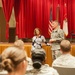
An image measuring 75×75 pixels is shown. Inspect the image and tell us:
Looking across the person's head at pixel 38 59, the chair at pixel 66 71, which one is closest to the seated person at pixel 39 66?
the person's head at pixel 38 59

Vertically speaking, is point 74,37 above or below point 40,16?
below

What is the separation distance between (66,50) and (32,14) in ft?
21.3

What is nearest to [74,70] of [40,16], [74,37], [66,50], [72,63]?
[72,63]

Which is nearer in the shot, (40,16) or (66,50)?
(66,50)

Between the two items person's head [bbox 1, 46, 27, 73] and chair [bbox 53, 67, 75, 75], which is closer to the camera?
person's head [bbox 1, 46, 27, 73]

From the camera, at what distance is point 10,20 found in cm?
980

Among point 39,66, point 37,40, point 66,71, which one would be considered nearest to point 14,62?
point 39,66

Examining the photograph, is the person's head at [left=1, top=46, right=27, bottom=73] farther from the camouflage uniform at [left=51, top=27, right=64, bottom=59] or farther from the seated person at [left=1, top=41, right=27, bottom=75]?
the camouflage uniform at [left=51, top=27, right=64, bottom=59]

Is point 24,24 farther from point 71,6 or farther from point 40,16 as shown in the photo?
point 71,6

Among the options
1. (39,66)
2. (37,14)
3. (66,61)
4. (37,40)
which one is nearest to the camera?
(39,66)

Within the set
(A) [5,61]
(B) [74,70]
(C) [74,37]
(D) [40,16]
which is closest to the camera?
(A) [5,61]

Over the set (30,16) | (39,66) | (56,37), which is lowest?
(39,66)

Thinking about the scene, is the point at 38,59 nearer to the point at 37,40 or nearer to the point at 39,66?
the point at 39,66

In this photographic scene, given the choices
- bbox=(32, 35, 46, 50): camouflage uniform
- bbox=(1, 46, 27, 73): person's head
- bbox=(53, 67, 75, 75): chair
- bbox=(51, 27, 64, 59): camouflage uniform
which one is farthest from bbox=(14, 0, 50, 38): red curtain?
bbox=(1, 46, 27, 73): person's head
